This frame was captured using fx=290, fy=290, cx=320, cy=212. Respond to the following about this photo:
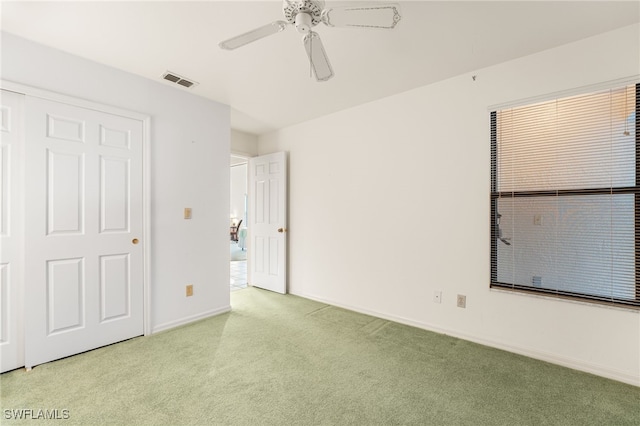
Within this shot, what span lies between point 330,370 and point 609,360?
6.58ft

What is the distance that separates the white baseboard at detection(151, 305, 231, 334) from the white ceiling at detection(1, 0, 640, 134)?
95.2 inches

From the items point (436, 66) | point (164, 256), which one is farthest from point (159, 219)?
point (436, 66)

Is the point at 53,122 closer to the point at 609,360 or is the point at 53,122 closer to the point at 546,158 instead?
the point at 546,158

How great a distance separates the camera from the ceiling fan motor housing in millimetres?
1502

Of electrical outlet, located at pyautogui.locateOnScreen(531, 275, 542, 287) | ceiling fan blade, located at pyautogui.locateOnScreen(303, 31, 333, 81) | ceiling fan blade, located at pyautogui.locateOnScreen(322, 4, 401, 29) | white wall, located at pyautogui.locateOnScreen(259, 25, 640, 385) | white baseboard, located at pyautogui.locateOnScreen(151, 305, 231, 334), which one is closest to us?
ceiling fan blade, located at pyautogui.locateOnScreen(322, 4, 401, 29)

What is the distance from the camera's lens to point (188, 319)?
3.09 m

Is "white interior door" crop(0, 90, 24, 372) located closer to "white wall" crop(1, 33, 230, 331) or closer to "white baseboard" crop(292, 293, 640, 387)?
"white wall" crop(1, 33, 230, 331)

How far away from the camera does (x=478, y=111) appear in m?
2.64

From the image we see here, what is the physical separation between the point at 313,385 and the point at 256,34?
221 cm

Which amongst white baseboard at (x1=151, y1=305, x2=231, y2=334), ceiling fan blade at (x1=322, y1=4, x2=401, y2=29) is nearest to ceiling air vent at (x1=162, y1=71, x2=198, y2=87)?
ceiling fan blade at (x1=322, y1=4, x2=401, y2=29)

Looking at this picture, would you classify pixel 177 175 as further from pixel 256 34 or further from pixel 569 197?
pixel 569 197

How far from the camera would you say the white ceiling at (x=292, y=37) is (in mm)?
1854

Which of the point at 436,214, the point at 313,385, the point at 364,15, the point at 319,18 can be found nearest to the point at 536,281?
the point at 436,214

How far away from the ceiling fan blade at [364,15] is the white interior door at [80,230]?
219cm
